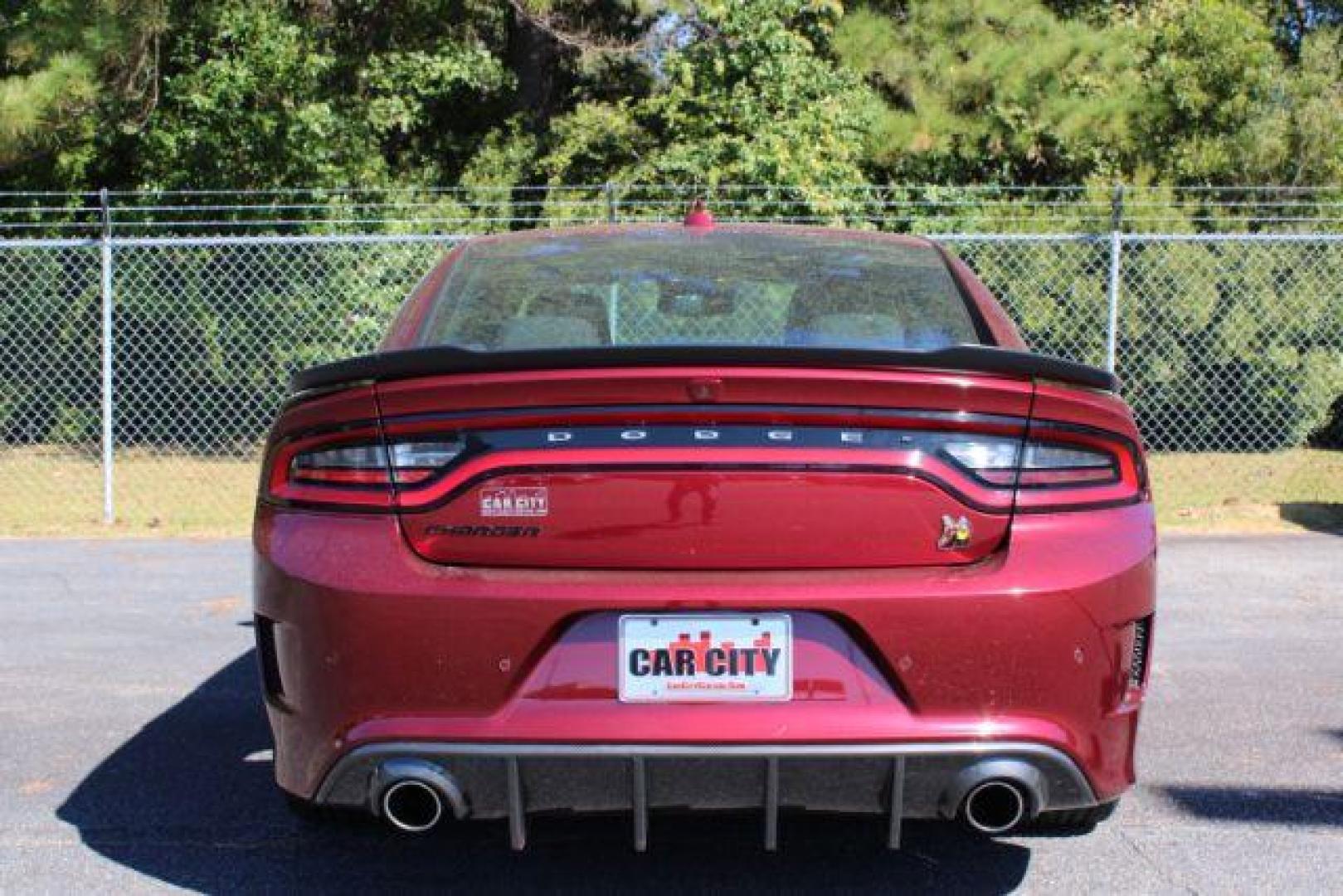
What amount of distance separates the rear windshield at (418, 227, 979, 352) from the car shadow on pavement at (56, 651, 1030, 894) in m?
1.24

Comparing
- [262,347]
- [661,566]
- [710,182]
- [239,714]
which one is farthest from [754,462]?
[262,347]

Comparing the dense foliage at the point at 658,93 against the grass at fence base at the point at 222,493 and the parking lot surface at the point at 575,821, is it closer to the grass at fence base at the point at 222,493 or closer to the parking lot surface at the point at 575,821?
the grass at fence base at the point at 222,493

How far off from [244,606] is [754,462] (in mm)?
4834

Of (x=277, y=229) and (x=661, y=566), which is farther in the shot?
(x=277, y=229)

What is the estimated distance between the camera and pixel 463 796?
121 inches

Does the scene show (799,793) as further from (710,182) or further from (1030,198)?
(1030,198)

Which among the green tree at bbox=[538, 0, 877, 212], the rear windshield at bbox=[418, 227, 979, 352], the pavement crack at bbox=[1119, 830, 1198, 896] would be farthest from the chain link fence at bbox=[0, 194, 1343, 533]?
the pavement crack at bbox=[1119, 830, 1198, 896]

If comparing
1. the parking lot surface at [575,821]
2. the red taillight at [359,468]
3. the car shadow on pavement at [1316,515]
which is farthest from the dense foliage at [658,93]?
the red taillight at [359,468]

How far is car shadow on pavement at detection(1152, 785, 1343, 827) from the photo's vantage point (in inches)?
168

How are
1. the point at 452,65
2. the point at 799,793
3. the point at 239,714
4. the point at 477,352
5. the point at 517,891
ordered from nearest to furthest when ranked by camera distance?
1. the point at 799,793
2. the point at 477,352
3. the point at 517,891
4. the point at 239,714
5. the point at 452,65

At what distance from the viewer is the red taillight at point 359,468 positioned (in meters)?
3.18

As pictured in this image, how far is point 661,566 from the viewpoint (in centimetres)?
309

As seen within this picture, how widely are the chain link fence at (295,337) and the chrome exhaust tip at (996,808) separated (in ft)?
30.1

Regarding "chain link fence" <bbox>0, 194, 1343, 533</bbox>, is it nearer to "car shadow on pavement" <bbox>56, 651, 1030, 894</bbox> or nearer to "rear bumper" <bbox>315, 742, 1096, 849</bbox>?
A: "car shadow on pavement" <bbox>56, 651, 1030, 894</bbox>
